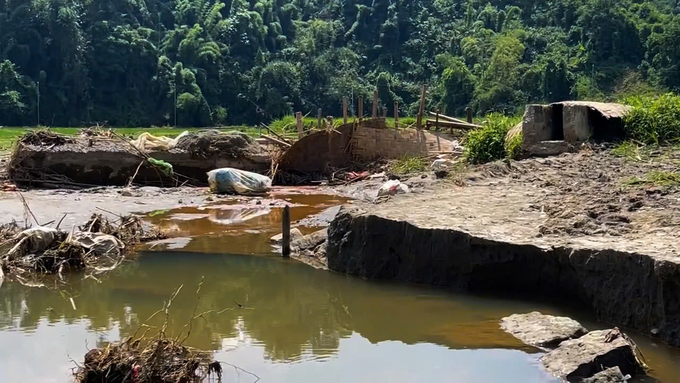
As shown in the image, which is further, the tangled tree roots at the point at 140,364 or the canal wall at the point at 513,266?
the canal wall at the point at 513,266

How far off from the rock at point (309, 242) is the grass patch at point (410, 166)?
710cm

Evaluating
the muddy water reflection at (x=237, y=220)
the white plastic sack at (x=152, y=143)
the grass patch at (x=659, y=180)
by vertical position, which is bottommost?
the muddy water reflection at (x=237, y=220)

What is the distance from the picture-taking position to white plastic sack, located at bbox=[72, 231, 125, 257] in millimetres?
9961

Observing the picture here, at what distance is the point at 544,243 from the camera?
742 cm

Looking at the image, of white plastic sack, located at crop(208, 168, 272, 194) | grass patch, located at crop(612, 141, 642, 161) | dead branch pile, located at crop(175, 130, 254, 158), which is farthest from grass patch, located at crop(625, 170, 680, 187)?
dead branch pile, located at crop(175, 130, 254, 158)

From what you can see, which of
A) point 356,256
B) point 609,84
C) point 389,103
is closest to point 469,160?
point 356,256

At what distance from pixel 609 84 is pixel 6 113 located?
3387 centimetres

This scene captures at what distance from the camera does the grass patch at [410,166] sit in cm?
1742

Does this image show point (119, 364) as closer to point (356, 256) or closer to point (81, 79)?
point (356, 256)

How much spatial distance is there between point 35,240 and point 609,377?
6798 mm

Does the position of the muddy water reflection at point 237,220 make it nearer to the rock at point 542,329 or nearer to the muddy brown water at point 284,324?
the muddy brown water at point 284,324

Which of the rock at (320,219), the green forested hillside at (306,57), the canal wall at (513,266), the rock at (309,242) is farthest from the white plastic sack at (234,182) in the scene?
the green forested hillside at (306,57)

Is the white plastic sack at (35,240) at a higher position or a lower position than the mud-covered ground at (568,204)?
lower

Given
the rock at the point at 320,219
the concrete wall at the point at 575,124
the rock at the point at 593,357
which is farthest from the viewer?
the concrete wall at the point at 575,124
